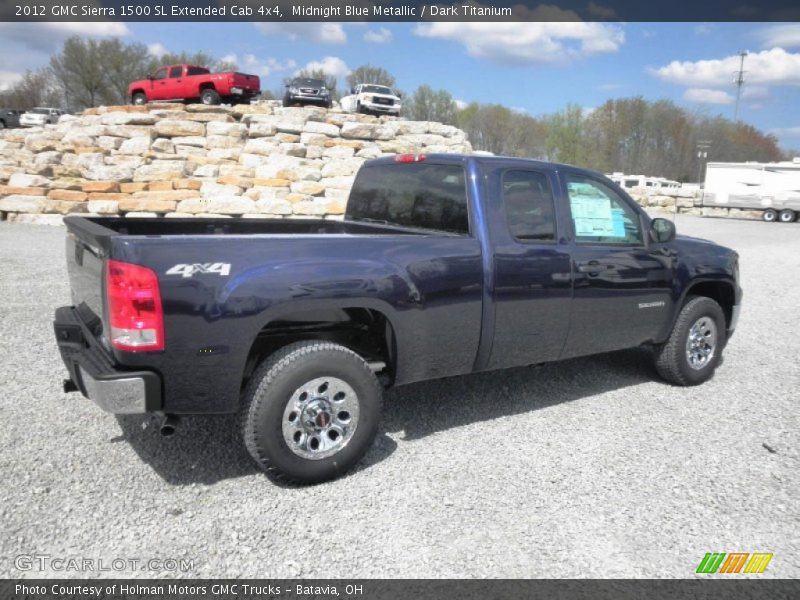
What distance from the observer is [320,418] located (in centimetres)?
348

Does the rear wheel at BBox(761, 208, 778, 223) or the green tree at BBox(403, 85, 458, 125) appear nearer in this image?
the rear wheel at BBox(761, 208, 778, 223)

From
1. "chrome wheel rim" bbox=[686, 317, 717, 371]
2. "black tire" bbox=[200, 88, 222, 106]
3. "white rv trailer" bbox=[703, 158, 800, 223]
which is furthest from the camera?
"white rv trailer" bbox=[703, 158, 800, 223]

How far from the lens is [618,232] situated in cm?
485

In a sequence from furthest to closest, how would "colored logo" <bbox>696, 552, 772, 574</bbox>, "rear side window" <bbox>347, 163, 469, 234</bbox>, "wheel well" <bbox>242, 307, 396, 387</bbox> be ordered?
"rear side window" <bbox>347, 163, 469, 234</bbox> → "wheel well" <bbox>242, 307, 396, 387</bbox> → "colored logo" <bbox>696, 552, 772, 574</bbox>

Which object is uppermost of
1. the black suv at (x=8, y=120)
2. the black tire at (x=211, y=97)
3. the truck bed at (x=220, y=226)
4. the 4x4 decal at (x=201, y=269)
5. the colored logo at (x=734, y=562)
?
the black suv at (x=8, y=120)

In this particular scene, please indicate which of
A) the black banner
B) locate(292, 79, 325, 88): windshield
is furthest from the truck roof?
locate(292, 79, 325, 88): windshield

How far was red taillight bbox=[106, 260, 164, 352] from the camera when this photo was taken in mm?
2994

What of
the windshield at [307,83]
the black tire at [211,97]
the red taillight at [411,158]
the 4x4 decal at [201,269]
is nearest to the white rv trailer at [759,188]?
the windshield at [307,83]

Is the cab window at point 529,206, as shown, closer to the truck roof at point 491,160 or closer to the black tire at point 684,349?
the truck roof at point 491,160

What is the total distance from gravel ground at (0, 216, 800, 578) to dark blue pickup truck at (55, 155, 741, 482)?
1.32ft

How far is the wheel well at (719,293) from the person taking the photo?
18.1 ft

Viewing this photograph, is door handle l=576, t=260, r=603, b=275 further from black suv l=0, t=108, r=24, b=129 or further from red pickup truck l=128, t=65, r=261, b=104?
black suv l=0, t=108, r=24, b=129

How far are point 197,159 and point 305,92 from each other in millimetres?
10173
